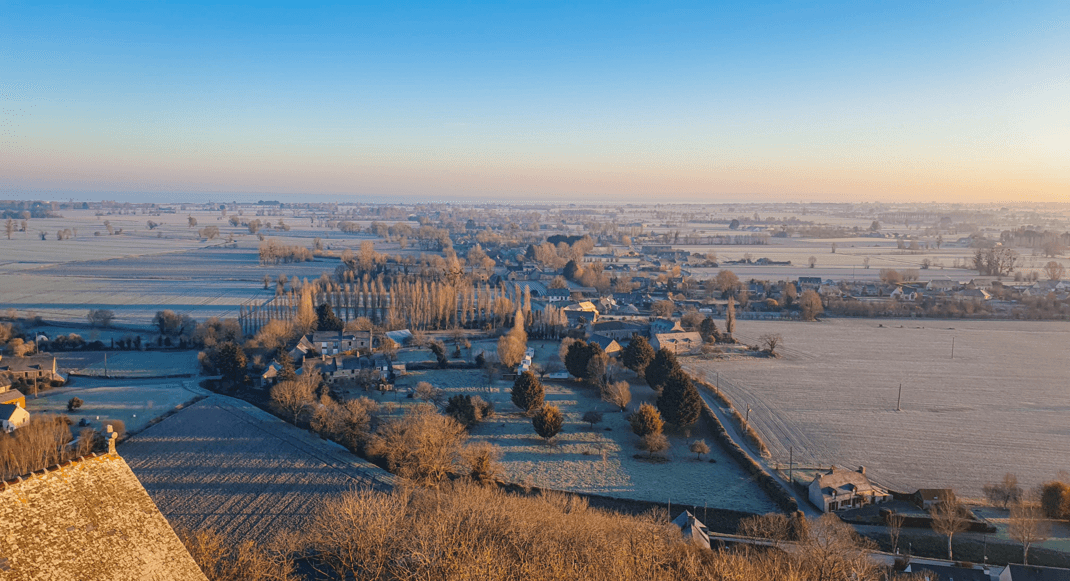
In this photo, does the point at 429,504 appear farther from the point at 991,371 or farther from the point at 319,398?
the point at 991,371

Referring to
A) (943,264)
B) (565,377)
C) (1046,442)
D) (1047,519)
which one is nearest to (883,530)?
(1047,519)

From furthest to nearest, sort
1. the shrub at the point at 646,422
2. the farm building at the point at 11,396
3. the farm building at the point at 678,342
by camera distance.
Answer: the farm building at the point at 678,342 < the farm building at the point at 11,396 < the shrub at the point at 646,422

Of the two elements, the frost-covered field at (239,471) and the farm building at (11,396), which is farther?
the farm building at (11,396)

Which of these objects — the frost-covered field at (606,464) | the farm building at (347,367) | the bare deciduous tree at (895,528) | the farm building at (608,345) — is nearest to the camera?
the bare deciduous tree at (895,528)

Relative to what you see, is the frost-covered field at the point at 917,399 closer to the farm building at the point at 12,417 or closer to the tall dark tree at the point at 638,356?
the tall dark tree at the point at 638,356

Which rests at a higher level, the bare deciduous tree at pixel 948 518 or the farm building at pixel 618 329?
the farm building at pixel 618 329

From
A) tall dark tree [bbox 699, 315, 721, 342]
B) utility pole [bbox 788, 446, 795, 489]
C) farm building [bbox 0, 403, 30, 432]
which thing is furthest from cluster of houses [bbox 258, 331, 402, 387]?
tall dark tree [bbox 699, 315, 721, 342]

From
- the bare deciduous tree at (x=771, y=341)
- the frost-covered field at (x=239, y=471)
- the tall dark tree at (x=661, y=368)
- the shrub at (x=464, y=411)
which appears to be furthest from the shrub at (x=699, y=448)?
the bare deciduous tree at (x=771, y=341)
